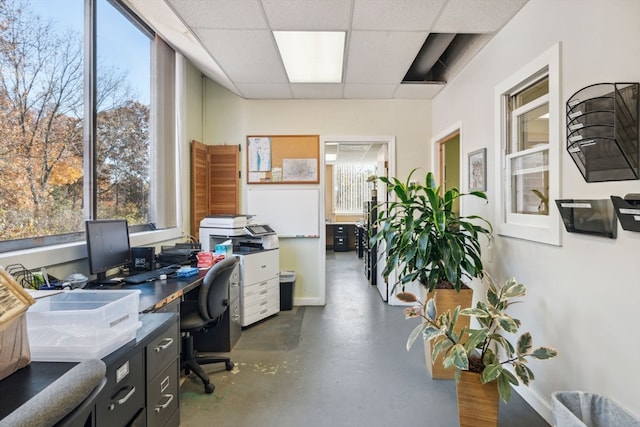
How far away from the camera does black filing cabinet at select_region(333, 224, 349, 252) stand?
8.91 m

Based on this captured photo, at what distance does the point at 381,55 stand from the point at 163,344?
2900 millimetres

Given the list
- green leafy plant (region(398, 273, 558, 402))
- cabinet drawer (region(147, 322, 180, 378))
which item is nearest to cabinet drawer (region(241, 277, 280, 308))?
cabinet drawer (region(147, 322, 180, 378))

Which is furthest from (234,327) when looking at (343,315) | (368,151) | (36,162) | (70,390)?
A: (368,151)

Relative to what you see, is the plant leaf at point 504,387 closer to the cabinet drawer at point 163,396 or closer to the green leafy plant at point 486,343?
the green leafy plant at point 486,343

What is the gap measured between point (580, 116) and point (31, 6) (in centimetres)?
319

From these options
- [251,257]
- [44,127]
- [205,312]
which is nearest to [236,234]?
[251,257]

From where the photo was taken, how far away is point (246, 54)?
2994mm

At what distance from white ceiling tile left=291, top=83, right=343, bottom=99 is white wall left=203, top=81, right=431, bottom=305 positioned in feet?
0.42

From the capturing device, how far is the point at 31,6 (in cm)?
194

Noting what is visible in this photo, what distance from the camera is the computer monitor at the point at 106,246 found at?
2.09 metres

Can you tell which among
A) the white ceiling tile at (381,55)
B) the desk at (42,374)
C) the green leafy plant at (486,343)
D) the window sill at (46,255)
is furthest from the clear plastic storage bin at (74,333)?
the white ceiling tile at (381,55)

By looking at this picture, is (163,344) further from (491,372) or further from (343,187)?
(343,187)

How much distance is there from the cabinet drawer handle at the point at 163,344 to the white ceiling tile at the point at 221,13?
2.20 meters

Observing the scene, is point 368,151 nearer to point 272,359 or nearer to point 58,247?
point 272,359
